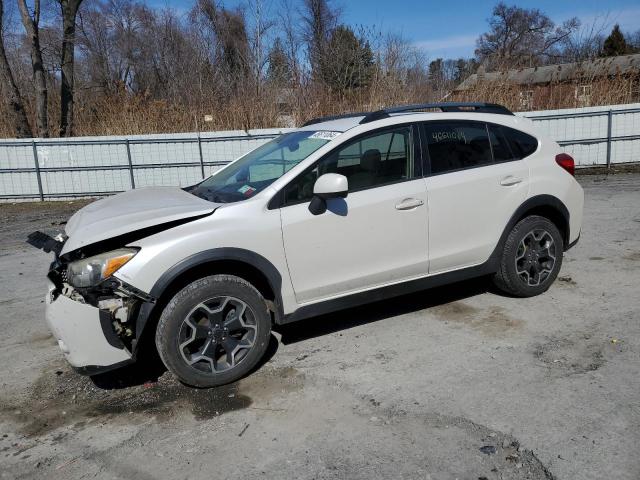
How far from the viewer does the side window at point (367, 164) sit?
396 cm

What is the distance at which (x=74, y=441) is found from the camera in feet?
10.4

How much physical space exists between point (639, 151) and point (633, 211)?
6.52 metres

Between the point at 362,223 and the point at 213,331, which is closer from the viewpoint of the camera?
the point at 213,331

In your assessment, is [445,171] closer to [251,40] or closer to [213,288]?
[213,288]

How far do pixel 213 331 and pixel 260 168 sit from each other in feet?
5.11

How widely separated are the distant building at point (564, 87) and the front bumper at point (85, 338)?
50.4 feet

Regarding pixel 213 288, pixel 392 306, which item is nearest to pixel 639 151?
pixel 392 306

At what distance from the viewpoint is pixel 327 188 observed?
3768 millimetres

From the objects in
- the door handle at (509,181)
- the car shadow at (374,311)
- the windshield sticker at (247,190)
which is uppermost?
the windshield sticker at (247,190)

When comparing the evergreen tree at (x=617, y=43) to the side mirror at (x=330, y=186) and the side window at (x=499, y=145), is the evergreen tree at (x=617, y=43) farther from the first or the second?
the side mirror at (x=330, y=186)

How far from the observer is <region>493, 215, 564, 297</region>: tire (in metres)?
4.82

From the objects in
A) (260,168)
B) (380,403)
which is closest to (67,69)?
(260,168)

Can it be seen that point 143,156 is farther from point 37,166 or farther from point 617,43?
point 617,43

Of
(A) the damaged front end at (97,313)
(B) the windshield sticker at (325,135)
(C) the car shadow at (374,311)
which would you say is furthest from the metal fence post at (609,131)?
(A) the damaged front end at (97,313)
